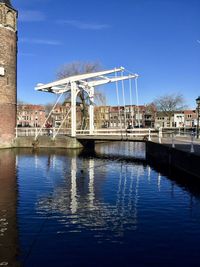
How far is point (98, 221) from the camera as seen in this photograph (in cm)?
977

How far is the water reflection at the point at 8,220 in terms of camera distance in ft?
24.4

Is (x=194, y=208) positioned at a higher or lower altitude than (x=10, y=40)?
lower

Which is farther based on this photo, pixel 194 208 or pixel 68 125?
pixel 68 125

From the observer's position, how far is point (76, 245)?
7.98 metres

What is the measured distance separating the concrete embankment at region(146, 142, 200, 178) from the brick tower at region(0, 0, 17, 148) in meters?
12.3

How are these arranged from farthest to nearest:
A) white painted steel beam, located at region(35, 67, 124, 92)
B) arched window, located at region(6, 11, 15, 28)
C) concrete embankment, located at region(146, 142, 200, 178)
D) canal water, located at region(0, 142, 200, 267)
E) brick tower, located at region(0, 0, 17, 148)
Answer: arched window, located at region(6, 11, 15, 28) → brick tower, located at region(0, 0, 17, 148) → white painted steel beam, located at region(35, 67, 124, 92) → concrete embankment, located at region(146, 142, 200, 178) → canal water, located at region(0, 142, 200, 267)

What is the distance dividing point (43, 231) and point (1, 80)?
25.3 m

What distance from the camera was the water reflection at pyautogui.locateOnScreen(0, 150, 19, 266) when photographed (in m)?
7.45

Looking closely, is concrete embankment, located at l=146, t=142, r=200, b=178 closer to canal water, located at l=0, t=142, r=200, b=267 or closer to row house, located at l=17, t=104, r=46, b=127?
canal water, located at l=0, t=142, r=200, b=267

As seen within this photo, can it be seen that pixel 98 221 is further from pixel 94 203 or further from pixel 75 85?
pixel 75 85

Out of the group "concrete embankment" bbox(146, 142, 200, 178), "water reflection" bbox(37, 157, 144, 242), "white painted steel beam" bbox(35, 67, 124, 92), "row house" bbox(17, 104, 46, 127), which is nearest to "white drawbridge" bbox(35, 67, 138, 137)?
"white painted steel beam" bbox(35, 67, 124, 92)

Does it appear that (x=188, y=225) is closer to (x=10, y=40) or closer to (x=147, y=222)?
(x=147, y=222)

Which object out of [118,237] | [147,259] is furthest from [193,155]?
[147,259]

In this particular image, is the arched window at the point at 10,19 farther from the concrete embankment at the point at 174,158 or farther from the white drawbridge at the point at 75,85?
the concrete embankment at the point at 174,158
